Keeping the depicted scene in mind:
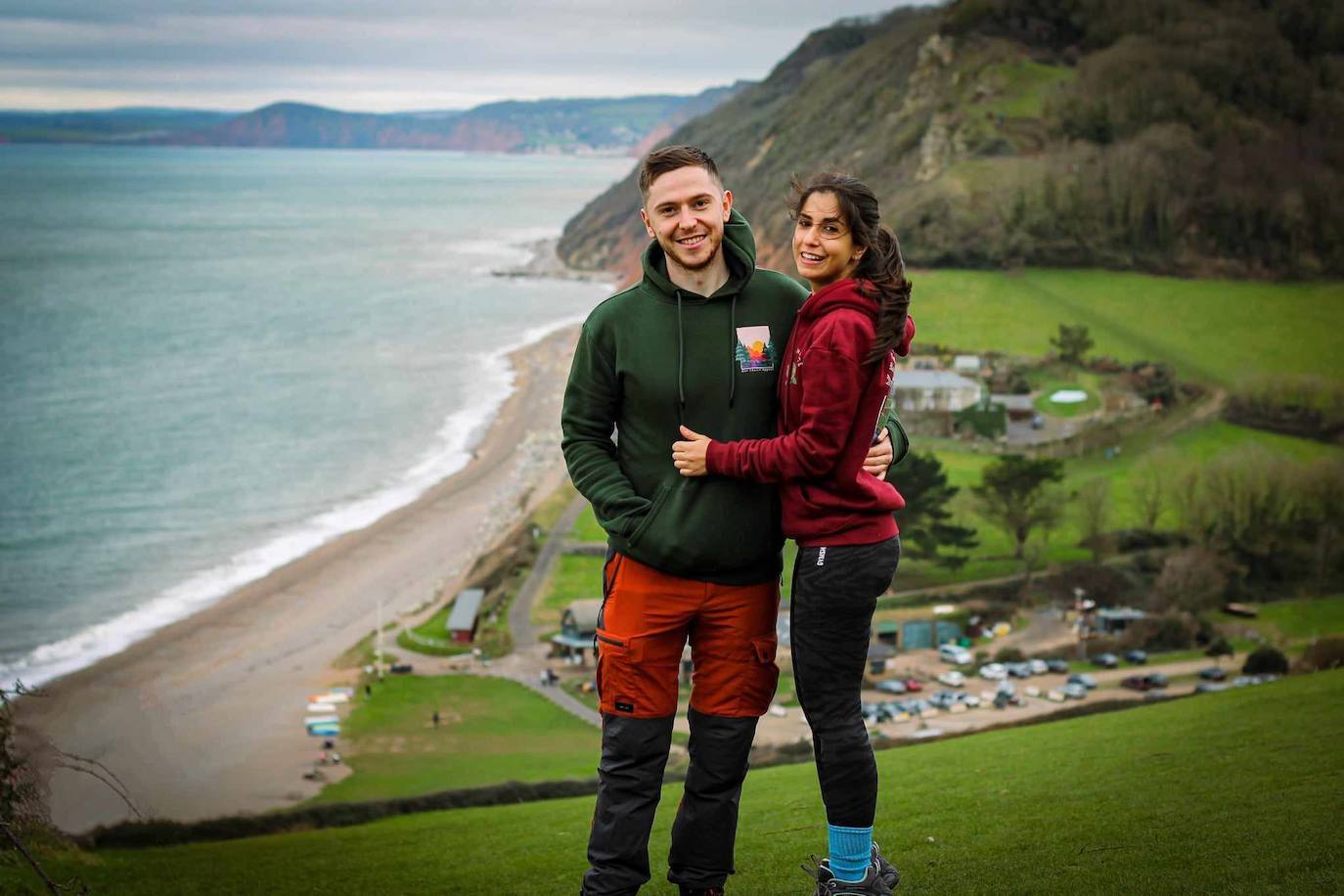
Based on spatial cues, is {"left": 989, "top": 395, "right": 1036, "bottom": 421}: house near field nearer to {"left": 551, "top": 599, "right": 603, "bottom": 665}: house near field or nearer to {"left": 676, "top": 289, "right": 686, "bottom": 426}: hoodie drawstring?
{"left": 551, "top": 599, "right": 603, "bottom": 665}: house near field

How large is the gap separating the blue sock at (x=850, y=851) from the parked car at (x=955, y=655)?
27667 mm

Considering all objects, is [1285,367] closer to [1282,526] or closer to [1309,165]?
[1282,526]

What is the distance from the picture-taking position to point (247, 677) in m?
30.1

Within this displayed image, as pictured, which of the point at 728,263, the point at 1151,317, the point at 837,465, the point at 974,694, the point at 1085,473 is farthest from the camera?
the point at 1151,317

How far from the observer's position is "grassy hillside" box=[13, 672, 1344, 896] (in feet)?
18.8

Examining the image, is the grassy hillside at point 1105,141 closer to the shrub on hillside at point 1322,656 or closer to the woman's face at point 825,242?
the shrub on hillside at point 1322,656

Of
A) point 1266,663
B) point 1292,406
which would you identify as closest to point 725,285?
point 1266,663

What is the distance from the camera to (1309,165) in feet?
290

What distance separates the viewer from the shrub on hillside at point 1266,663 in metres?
28.4

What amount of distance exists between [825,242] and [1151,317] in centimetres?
6946

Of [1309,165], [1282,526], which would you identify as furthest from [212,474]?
[1309,165]

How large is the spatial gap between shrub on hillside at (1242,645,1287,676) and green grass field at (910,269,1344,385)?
114 feet

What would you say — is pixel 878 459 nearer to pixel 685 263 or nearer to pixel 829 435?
pixel 829 435

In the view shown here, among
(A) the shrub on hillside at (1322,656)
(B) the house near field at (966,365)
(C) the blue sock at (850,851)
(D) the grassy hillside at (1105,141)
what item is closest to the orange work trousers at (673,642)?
Result: (C) the blue sock at (850,851)
